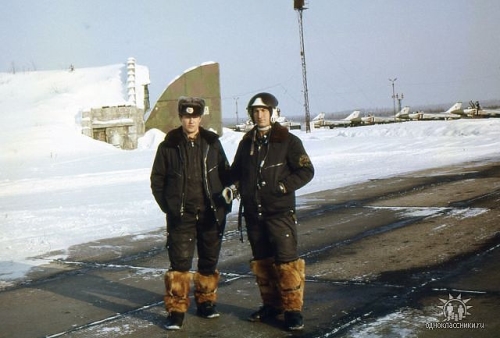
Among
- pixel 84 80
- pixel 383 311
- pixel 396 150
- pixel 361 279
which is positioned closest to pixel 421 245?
pixel 361 279

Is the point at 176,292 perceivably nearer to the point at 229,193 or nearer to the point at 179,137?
the point at 229,193

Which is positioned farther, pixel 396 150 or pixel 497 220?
pixel 396 150

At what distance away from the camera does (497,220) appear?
9.88 m

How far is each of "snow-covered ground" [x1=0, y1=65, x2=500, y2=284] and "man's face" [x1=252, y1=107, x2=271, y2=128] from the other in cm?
431

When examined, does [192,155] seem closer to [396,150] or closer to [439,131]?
[396,150]

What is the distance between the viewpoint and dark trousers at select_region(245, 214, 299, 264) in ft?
17.9

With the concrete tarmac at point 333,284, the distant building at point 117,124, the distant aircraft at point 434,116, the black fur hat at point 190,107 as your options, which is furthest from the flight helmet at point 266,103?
the distant aircraft at point 434,116

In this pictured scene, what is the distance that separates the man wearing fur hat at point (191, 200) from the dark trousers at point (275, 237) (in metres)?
0.37

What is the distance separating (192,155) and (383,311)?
2175mm

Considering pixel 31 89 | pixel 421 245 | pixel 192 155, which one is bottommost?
pixel 421 245

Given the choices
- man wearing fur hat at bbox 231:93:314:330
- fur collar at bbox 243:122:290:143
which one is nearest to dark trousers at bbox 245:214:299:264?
man wearing fur hat at bbox 231:93:314:330
